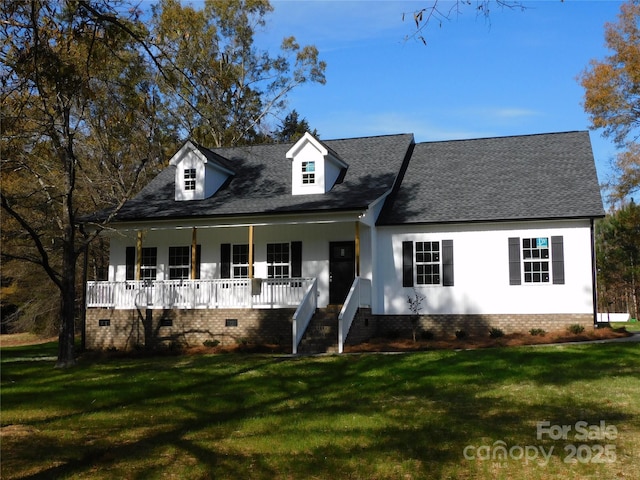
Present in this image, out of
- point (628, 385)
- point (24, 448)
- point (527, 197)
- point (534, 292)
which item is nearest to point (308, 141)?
point (527, 197)

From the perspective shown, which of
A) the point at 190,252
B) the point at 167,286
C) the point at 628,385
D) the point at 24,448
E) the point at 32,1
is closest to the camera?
the point at 32,1

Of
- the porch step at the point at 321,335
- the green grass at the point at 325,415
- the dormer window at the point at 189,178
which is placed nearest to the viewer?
the green grass at the point at 325,415

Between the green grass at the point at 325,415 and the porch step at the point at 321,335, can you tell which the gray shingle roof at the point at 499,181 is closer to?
the porch step at the point at 321,335

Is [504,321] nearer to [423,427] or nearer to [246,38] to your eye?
[423,427]

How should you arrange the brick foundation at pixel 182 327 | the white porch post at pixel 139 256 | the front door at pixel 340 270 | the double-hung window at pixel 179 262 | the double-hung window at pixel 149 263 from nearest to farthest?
the brick foundation at pixel 182 327 → the front door at pixel 340 270 → the white porch post at pixel 139 256 → the double-hung window at pixel 179 262 → the double-hung window at pixel 149 263

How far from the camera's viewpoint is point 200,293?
22000 mm

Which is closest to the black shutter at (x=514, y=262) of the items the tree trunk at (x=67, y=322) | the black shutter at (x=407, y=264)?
the black shutter at (x=407, y=264)

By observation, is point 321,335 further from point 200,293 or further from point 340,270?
point 200,293

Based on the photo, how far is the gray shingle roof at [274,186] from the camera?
22328mm

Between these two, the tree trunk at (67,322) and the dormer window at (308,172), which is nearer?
the tree trunk at (67,322)

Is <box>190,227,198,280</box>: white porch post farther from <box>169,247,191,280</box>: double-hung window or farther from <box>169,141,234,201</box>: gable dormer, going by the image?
<box>169,141,234,201</box>: gable dormer

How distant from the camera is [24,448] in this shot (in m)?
9.69

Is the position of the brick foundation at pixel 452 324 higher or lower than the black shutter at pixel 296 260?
lower

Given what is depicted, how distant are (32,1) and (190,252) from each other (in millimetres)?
16175
